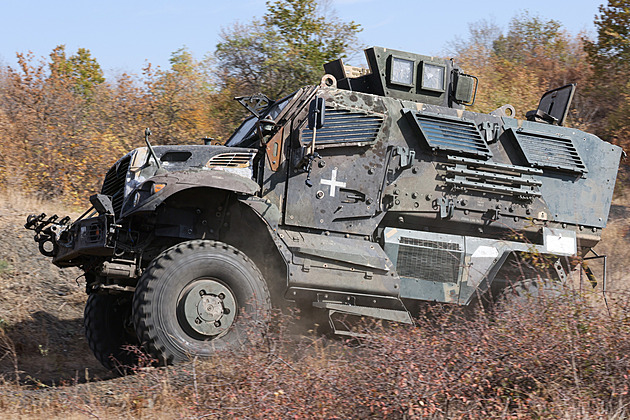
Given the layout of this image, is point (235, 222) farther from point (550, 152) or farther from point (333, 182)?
point (550, 152)

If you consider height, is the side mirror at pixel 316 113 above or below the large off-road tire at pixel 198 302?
above

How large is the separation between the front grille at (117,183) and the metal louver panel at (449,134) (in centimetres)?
299

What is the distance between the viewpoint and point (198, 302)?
652 centimetres

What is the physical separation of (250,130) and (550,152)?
3.38 metres

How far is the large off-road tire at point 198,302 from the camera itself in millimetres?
6316

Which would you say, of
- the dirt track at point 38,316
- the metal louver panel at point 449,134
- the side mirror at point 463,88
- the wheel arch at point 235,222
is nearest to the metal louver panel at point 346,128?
the metal louver panel at point 449,134

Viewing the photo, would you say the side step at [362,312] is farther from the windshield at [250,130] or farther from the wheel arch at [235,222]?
the windshield at [250,130]

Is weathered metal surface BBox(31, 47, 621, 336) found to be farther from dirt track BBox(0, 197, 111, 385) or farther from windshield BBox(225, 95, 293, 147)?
dirt track BBox(0, 197, 111, 385)

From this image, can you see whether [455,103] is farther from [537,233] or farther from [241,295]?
[241,295]

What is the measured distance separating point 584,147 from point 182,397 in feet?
17.9

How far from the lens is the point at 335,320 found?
23.9 feet

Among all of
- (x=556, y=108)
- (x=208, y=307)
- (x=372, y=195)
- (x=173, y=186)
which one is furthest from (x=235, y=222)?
(x=556, y=108)

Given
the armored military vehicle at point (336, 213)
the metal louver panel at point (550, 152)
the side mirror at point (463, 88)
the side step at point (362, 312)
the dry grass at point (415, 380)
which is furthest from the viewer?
the side mirror at point (463, 88)

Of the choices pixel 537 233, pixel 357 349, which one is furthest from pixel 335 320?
pixel 537 233
